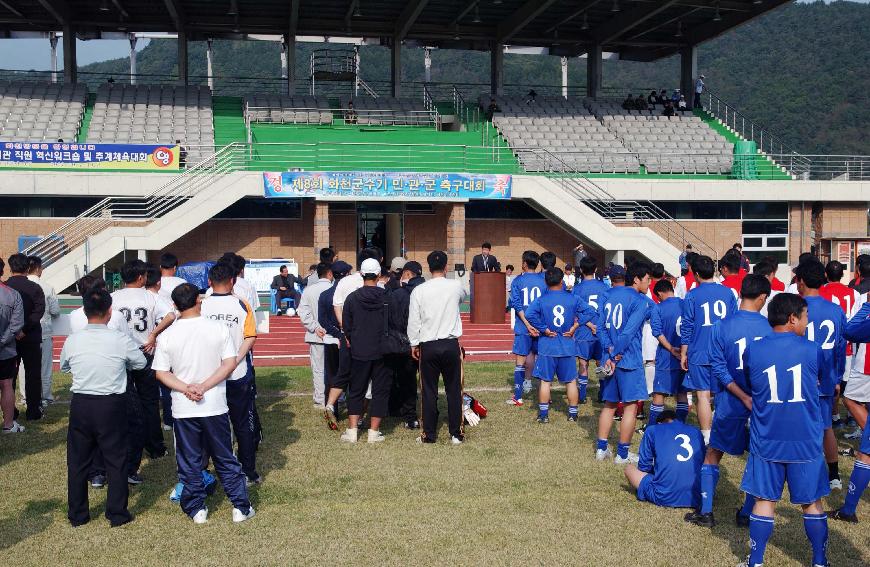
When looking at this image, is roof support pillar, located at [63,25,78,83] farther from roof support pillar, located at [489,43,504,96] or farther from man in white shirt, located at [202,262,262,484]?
man in white shirt, located at [202,262,262,484]

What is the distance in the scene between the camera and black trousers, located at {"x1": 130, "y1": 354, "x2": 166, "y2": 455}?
8.31 metres

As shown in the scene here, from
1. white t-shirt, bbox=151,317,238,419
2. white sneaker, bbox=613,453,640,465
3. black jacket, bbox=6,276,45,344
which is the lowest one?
white sneaker, bbox=613,453,640,465

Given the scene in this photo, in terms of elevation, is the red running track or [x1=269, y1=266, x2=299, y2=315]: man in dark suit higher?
[x1=269, y1=266, x2=299, y2=315]: man in dark suit

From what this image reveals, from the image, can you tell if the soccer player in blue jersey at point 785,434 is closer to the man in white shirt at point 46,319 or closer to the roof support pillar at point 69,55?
the man in white shirt at point 46,319

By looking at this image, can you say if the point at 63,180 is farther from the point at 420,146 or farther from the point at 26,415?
the point at 26,415

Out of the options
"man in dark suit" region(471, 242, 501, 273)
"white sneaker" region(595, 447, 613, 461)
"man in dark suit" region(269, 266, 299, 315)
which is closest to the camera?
"white sneaker" region(595, 447, 613, 461)

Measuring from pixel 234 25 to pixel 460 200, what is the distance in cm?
1344

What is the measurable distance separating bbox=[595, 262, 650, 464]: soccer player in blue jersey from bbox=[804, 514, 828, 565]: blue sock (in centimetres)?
260

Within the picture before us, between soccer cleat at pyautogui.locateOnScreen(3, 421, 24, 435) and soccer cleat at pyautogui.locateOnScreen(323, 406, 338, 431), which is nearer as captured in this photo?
soccer cleat at pyautogui.locateOnScreen(3, 421, 24, 435)

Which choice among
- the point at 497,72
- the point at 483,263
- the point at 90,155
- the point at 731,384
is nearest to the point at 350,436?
the point at 731,384

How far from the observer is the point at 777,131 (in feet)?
247

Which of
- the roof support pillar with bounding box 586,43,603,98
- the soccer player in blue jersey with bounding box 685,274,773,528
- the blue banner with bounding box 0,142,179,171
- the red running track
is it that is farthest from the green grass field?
the roof support pillar with bounding box 586,43,603,98

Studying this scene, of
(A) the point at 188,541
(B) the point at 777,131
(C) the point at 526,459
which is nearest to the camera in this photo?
(A) the point at 188,541

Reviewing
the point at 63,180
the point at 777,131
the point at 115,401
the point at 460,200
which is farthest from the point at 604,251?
the point at 777,131
